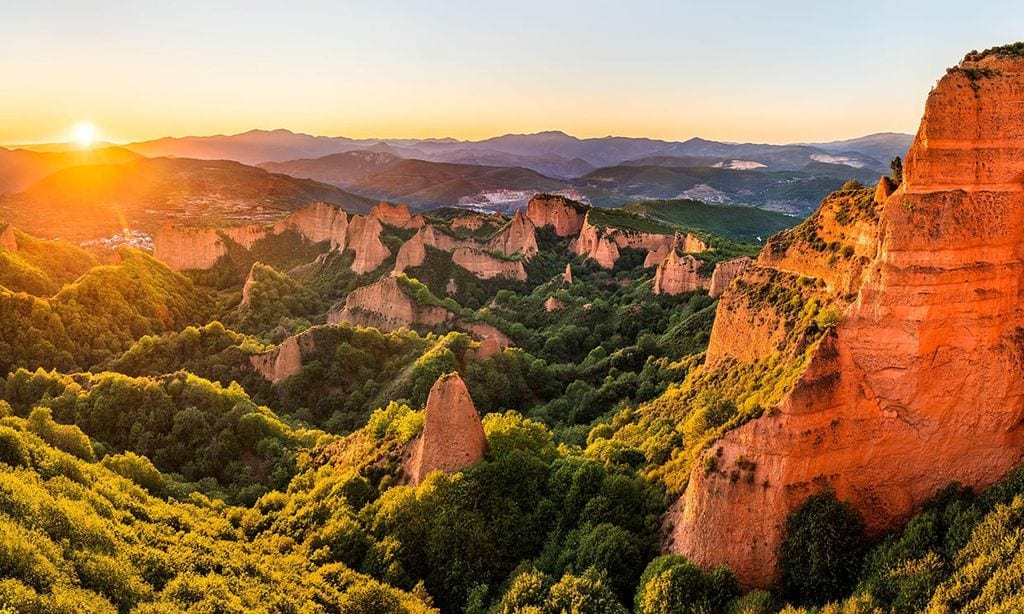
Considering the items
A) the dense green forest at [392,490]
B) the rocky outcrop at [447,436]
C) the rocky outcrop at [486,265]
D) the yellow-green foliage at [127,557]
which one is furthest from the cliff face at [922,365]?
the rocky outcrop at [486,265]

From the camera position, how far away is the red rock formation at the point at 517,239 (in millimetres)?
109062

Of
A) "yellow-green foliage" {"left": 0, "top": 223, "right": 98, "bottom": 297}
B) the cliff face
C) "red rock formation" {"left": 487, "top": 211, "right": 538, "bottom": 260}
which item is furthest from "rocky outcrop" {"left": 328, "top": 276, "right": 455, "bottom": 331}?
the cliff face

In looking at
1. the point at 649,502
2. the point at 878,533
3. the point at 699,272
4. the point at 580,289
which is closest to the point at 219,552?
the point at 649,502

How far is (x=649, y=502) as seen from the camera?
24.2m

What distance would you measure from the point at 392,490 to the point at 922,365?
20357 millimetres

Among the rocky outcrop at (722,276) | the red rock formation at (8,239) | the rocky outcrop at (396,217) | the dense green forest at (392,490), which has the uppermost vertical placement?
the rocky outcrop at (396,217)

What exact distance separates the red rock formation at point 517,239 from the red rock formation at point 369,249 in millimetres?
24877

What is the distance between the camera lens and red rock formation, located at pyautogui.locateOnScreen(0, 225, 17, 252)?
219 ft

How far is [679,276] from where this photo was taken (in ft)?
226

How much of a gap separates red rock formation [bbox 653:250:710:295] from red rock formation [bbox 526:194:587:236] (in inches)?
2178

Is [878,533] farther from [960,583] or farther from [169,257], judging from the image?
[169,257]

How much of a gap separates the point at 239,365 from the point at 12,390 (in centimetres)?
1368

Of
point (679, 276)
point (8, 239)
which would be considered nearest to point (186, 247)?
point (8, 239)

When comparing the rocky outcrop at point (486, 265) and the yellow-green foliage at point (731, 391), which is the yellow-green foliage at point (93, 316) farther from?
the yellow-green foliage at point (731, 391)
